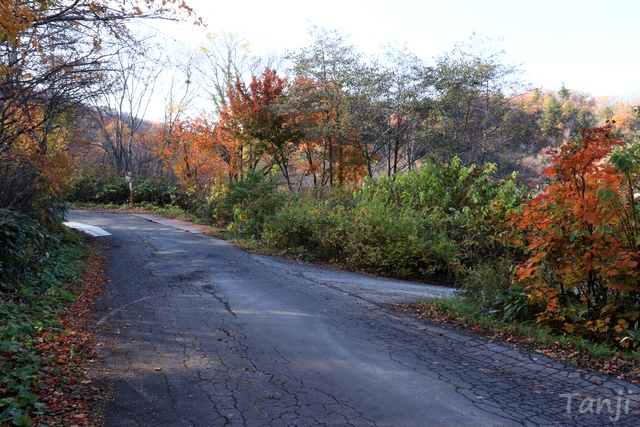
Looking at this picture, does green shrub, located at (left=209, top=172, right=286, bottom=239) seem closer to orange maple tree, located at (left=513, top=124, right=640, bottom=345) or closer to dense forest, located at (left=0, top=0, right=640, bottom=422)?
dense forest, located at (left=0, top=0, right=640, bottom=422)

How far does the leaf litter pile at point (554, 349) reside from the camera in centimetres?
506

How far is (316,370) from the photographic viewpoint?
5.16 metres

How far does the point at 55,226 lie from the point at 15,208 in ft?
8.20

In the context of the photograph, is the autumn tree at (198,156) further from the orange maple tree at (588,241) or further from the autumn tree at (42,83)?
the orange maple tree at (588,241)

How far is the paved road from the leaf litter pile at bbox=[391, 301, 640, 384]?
→ 0.20 m

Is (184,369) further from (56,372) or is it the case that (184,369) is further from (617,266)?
(617,266)

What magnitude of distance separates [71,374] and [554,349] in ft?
17.3

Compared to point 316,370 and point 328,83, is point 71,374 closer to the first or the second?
point 316,370

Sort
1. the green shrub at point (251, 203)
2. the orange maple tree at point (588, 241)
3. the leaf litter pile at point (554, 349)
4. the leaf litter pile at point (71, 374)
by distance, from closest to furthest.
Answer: the leaf litter pile at point (71, 374)
the leaf litter pile at point (554, 349)
the orange maple tree at point (588, 241)
the green shrub at point (251, 203)

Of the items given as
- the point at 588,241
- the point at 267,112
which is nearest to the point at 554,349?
the point at 588,241

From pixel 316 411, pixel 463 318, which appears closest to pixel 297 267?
pixel 463 318

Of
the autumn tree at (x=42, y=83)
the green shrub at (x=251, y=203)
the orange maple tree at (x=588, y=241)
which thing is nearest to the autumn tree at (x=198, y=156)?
the green shrub at (x=251, y=203)

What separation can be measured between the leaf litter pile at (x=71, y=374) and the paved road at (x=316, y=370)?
0.17m

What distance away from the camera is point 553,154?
6398 millimetres
